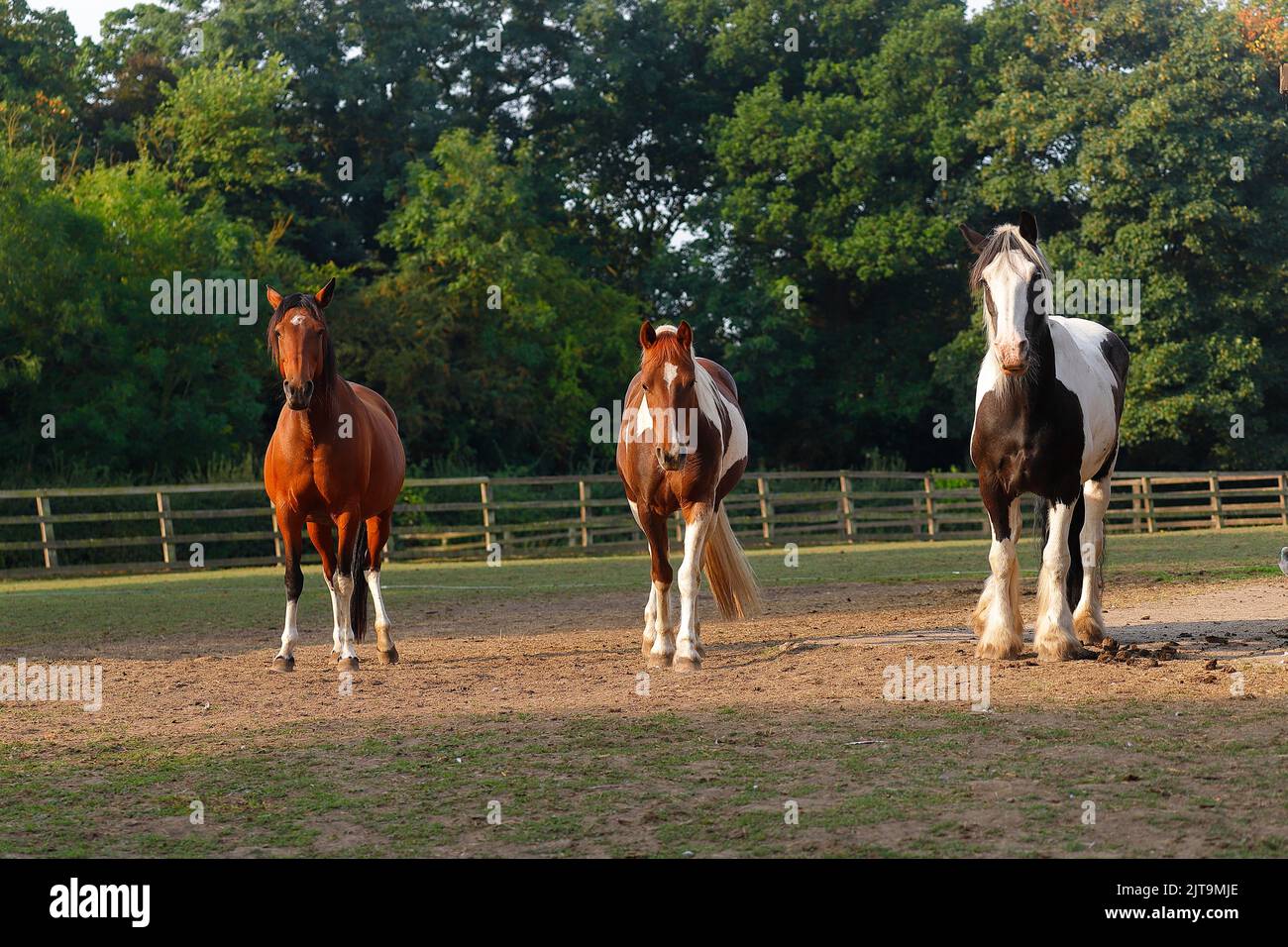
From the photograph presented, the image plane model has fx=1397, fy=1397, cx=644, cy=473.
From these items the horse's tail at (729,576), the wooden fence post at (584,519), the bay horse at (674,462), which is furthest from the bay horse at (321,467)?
the wooden fence post at (584,519)

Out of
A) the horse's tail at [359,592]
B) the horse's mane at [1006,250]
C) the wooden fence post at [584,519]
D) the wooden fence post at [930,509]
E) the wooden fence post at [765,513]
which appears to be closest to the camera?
the horse's mane at [1006,250]

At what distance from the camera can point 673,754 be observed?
6184 millimetres

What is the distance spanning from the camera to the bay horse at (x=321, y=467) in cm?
878

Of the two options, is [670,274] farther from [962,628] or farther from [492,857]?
[492,857]

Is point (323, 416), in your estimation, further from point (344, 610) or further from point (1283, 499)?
point (1283, 499)

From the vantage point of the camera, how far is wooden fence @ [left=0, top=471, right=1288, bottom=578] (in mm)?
22266

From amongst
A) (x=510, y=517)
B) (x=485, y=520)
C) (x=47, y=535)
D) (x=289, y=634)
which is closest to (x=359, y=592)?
(x=289, y=634)

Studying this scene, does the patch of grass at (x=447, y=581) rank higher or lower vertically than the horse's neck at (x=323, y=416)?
lower

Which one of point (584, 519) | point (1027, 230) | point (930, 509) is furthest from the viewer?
point (930, 509)

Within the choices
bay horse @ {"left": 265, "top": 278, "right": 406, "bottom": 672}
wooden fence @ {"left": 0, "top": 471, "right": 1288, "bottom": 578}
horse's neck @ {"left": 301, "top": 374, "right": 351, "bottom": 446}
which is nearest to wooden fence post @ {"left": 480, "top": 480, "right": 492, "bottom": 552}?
wooden fence @ {"left": 0, "top": 471, "right": 1288, "bottom": 578}

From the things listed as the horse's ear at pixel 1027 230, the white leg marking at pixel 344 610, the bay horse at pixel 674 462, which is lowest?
the white leg marking at pixel 344 610

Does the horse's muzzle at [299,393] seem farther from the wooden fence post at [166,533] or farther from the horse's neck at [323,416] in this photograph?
the wooden fence post at [166,533]

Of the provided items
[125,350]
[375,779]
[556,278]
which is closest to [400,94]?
[556,278]

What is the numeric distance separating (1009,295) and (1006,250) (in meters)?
0.31
